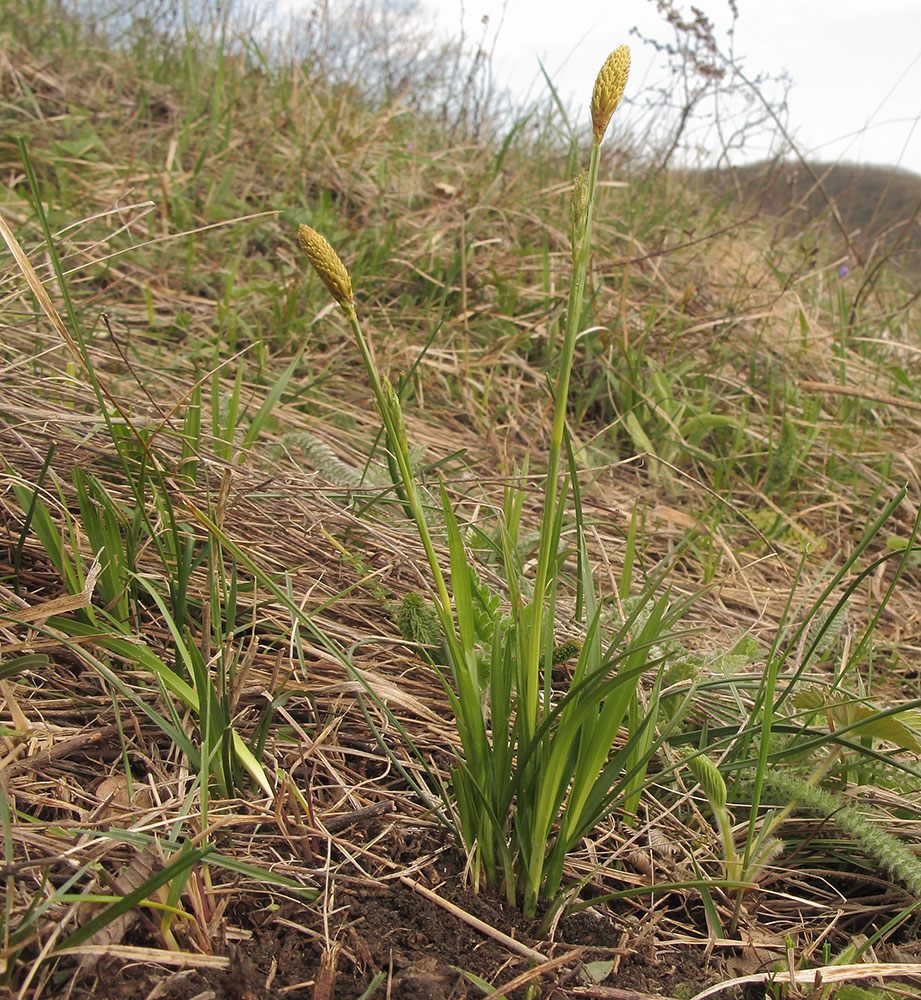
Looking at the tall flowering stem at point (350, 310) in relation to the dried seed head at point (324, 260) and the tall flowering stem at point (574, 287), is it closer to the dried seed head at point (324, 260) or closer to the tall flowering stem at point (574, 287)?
the dried seed head at point (324, 260)

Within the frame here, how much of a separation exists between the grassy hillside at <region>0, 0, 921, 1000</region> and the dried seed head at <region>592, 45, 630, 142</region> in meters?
0.07

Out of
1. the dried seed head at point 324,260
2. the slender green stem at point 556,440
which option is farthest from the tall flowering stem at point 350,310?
the slender green stem at point 556,440

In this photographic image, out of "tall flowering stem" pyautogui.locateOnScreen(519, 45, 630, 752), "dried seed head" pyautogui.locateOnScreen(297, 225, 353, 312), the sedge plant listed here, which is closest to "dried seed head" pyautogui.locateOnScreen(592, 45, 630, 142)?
"tall flowering stem" pyautogui.locateOnScreen(519, 45, 630, 752)

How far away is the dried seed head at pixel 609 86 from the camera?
0.68m

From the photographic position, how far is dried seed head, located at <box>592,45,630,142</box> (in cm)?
68

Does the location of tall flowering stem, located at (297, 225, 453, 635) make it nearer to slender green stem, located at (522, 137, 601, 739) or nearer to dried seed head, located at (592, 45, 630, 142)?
slender green stem, located at (522, 137, 601, 739)

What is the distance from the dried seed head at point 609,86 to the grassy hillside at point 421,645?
71mm

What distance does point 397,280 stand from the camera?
2807 mm

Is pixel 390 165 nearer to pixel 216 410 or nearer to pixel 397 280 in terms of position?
pixel 397 280

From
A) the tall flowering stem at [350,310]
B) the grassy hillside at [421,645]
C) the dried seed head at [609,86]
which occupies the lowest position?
the grassy hillside at [421,645]

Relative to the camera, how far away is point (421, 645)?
1216 mm

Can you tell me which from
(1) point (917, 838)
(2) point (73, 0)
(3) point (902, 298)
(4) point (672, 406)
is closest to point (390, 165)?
(4) point (672, 406)

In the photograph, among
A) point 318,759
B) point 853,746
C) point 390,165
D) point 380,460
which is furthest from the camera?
point 390,165

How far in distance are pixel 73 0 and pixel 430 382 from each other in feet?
10.9
